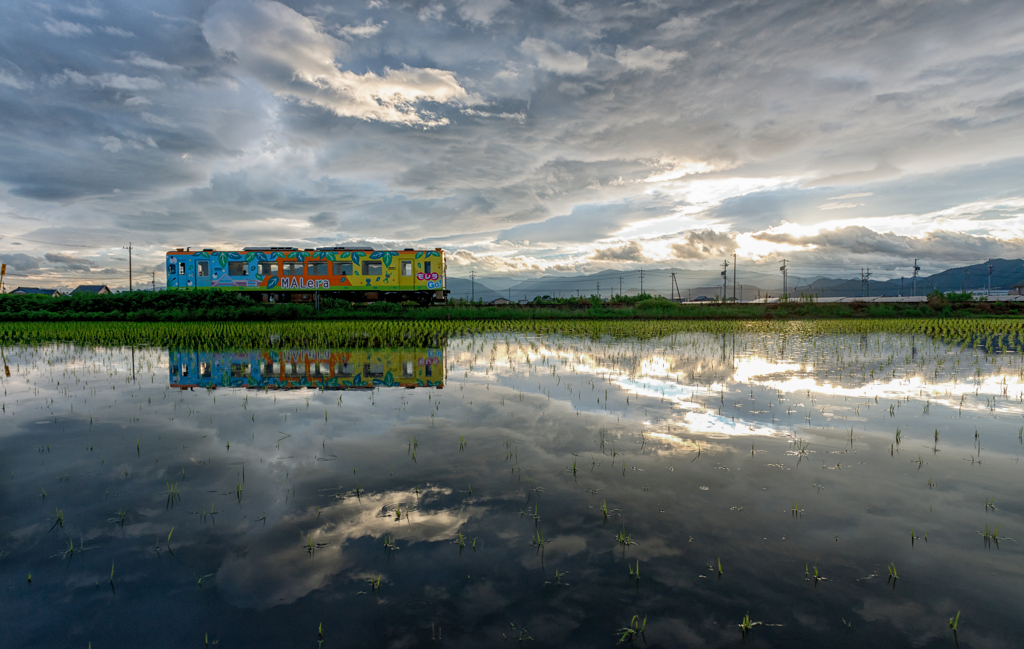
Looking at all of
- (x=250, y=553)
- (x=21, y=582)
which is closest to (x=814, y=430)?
(x=250, y=553)

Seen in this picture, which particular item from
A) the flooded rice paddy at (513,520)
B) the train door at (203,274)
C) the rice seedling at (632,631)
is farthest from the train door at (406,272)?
the rice seedling at (632,631)

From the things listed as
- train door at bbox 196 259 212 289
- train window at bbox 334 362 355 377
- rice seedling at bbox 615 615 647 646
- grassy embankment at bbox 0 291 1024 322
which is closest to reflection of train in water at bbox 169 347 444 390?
train window at bbox 334 362 355 377

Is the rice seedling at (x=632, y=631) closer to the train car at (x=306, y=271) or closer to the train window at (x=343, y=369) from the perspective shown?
the train window at (x=343, y=369)

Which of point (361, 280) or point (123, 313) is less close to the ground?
point (361, 280)

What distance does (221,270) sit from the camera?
26422mm

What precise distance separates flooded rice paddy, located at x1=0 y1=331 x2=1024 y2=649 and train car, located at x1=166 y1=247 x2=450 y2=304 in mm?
20083

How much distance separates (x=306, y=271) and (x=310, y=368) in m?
18.8

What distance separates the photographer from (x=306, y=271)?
26.6 m

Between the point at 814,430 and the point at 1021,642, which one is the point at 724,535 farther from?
the point at 814,430

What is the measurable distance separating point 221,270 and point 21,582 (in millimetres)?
27925

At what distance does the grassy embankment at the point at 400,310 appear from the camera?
24562mm

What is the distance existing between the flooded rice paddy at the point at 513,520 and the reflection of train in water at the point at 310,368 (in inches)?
45.8

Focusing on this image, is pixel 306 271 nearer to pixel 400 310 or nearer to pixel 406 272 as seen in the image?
pixel 406 272

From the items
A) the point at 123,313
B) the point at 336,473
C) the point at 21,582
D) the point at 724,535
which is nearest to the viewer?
the point at 21,582
